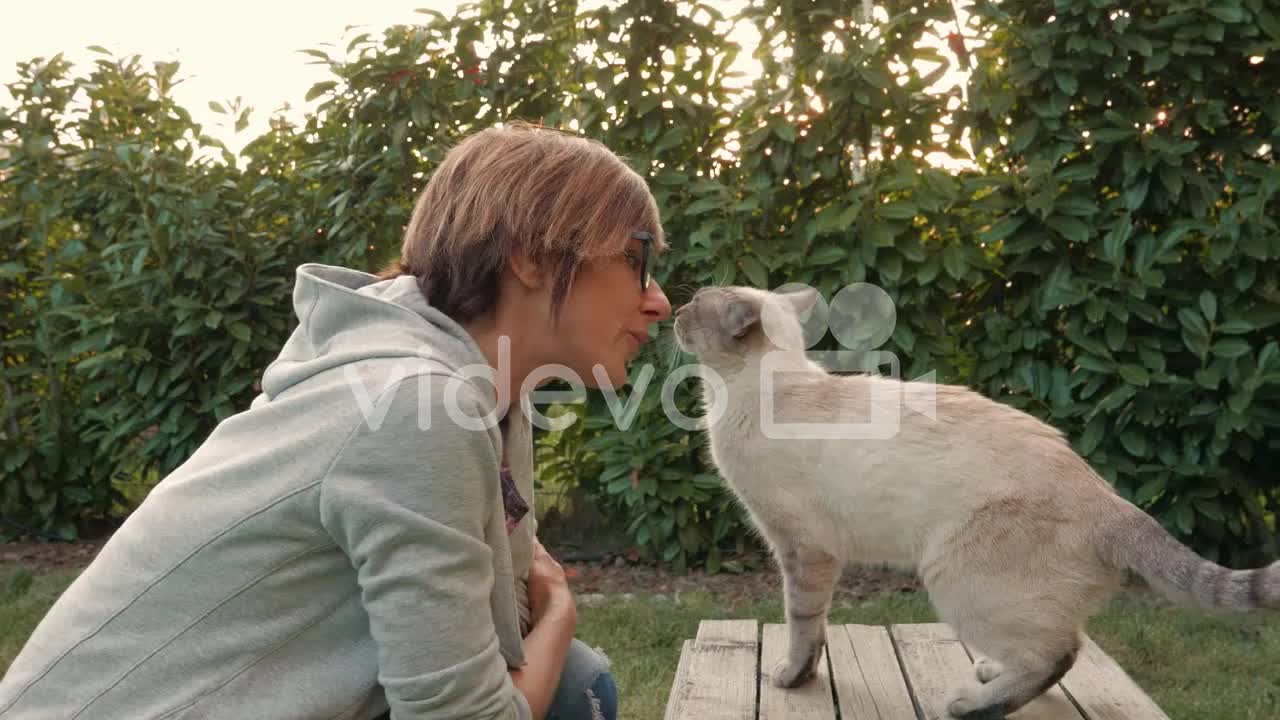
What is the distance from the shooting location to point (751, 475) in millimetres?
3062

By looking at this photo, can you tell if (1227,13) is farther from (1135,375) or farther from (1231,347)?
(1135,375)

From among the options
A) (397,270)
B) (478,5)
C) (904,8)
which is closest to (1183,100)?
(904,8)

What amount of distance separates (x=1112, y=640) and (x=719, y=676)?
84.2 inches

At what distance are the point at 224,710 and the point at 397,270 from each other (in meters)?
0.89

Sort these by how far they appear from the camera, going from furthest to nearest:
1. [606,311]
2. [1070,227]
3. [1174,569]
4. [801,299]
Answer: [1070,227] → [801,299] → [1174,569] → [606,311]

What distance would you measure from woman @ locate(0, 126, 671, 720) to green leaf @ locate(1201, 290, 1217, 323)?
311 centimetres

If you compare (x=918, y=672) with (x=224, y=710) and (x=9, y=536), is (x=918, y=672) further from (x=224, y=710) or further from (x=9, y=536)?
(x=9, y=536)

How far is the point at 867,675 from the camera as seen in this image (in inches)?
106

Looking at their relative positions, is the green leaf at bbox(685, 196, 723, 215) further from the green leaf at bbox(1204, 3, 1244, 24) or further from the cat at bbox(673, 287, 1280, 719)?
the green leaf at bbox(1204, 3, 1244, 24)

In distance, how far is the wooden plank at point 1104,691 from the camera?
2.38m

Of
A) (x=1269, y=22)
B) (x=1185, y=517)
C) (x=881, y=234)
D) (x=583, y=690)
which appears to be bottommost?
(x=1185, y=517)

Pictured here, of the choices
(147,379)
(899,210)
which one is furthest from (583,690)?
(147,379)

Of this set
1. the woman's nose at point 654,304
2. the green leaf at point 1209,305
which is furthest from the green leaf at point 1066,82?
the woman's nose at point 654,304

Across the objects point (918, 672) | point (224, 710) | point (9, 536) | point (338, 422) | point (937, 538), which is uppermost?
point (338, 422)
